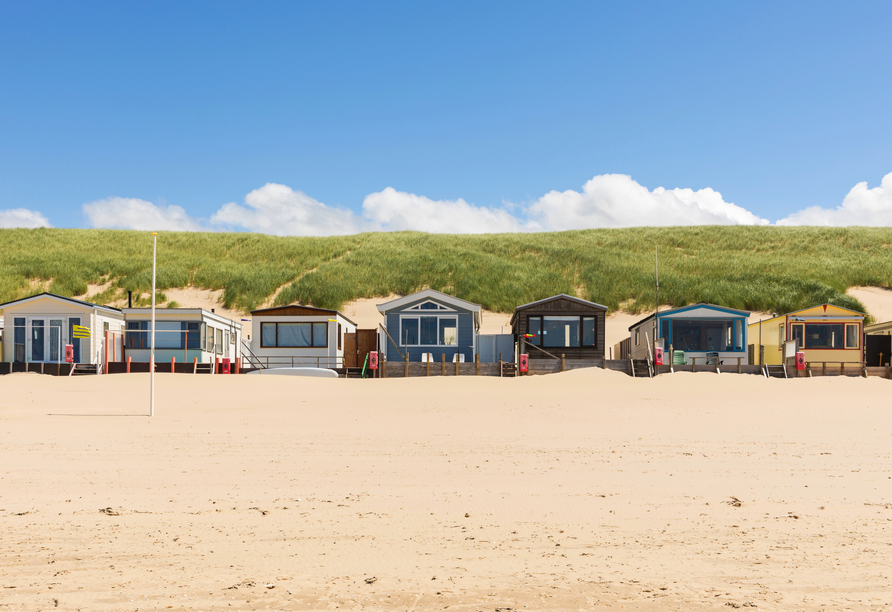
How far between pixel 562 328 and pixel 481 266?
33614 millimetres

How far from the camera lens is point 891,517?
6.95 metres

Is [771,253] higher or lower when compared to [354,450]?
higher

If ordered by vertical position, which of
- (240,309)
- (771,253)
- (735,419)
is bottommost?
(735,419)

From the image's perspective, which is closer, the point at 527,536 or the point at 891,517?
the point at 527,536

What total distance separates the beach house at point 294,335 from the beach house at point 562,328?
318 inches

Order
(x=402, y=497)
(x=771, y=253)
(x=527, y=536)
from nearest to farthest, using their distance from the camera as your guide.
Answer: (x=527, y=536), (x=402, y=497), (x=771, y=253)

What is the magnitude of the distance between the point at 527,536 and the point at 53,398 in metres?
18.0

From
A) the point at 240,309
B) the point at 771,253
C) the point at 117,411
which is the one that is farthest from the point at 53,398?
the point at 771,253

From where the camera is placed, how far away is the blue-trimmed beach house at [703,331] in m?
31.8

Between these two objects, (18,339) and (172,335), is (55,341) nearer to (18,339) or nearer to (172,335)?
(18,339)

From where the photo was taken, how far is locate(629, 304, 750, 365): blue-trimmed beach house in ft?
104

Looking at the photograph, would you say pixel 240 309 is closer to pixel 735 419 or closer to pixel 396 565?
pixel 735 419

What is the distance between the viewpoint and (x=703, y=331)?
107 ft

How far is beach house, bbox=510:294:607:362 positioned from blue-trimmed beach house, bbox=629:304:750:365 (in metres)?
2.52
